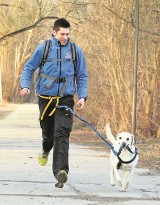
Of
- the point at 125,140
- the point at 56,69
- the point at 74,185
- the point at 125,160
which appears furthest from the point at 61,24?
the point at 74,185

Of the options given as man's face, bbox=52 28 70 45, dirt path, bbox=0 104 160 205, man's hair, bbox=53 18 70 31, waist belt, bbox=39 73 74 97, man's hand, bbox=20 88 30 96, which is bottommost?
dirt path, bbox=0 104 160 205

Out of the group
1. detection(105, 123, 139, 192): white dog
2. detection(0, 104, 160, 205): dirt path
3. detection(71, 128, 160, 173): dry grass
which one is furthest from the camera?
detection(71, 128, 160, 173): dry grass

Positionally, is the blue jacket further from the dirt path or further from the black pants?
the dirt path

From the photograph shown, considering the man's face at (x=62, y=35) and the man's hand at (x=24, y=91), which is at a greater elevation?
the man's face at (x=62, y=35)

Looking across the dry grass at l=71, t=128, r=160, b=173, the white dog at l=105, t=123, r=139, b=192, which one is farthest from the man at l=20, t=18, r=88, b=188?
the dry grass at l=71, t=128, r=160, b=173

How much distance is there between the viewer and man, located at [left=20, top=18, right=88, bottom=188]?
920cm

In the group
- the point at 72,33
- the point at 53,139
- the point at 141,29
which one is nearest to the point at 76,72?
the point at 53,139

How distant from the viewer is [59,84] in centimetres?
927

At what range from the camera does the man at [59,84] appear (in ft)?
30.2

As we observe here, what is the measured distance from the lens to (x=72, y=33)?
30.2 meters

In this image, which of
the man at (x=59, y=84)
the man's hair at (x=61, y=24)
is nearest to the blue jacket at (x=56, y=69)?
the man at (x=59, y=84)

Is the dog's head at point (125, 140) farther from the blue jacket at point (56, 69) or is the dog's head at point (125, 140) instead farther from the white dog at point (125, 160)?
the blue jacket at point (56, 69)

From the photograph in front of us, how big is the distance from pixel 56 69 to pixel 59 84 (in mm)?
201

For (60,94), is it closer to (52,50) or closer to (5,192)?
(52,50)
